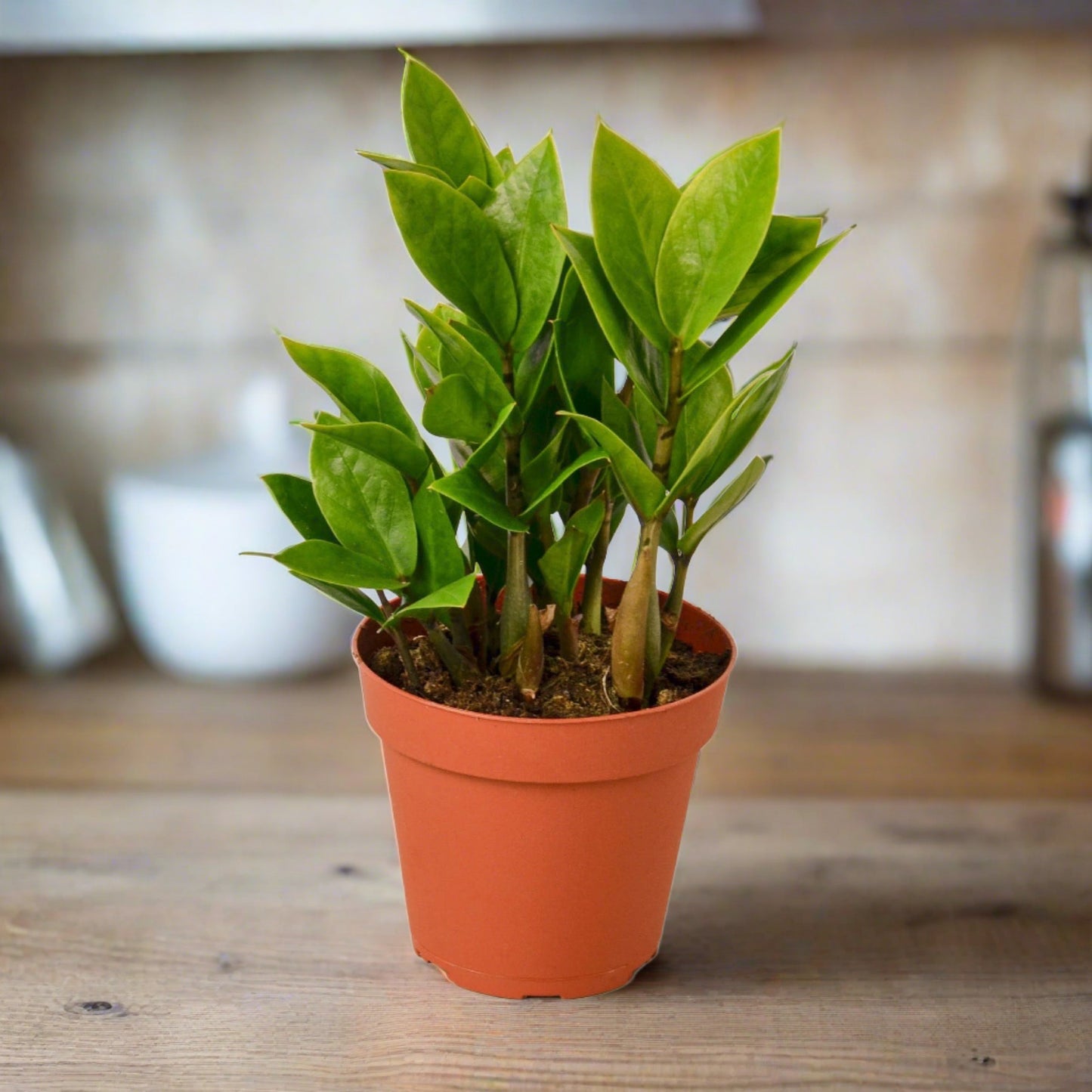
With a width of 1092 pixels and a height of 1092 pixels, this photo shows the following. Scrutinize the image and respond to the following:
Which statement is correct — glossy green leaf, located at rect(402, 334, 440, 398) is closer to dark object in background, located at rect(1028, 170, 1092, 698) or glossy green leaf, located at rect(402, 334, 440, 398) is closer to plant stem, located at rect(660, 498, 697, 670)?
plant stem, located at rect(660, 498, 697, 670)

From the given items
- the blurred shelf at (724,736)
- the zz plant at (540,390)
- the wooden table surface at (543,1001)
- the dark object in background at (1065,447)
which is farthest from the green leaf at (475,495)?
the dark object in background at (1065,447)

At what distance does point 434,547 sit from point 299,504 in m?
0.07

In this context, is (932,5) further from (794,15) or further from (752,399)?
(752,399)

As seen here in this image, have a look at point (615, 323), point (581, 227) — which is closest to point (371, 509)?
point (615, 323)

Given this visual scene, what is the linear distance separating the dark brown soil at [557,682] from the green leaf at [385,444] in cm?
10

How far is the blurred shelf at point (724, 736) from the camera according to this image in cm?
140

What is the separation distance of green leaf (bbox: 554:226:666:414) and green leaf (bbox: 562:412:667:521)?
0.03 m

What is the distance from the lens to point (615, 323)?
1.58ft

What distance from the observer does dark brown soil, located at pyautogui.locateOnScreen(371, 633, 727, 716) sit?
0.53 m

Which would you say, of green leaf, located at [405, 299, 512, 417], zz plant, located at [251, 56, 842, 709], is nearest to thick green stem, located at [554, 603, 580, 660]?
zz plant, located at [251, 56, 842, 709]

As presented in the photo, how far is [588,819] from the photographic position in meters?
0.52

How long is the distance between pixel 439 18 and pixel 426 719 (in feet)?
3.57

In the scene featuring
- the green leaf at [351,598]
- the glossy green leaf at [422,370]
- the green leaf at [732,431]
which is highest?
the glossy green leaf at [422,370]

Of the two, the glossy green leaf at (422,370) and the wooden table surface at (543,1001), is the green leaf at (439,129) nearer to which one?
the glossy green leaf at (422,370)
